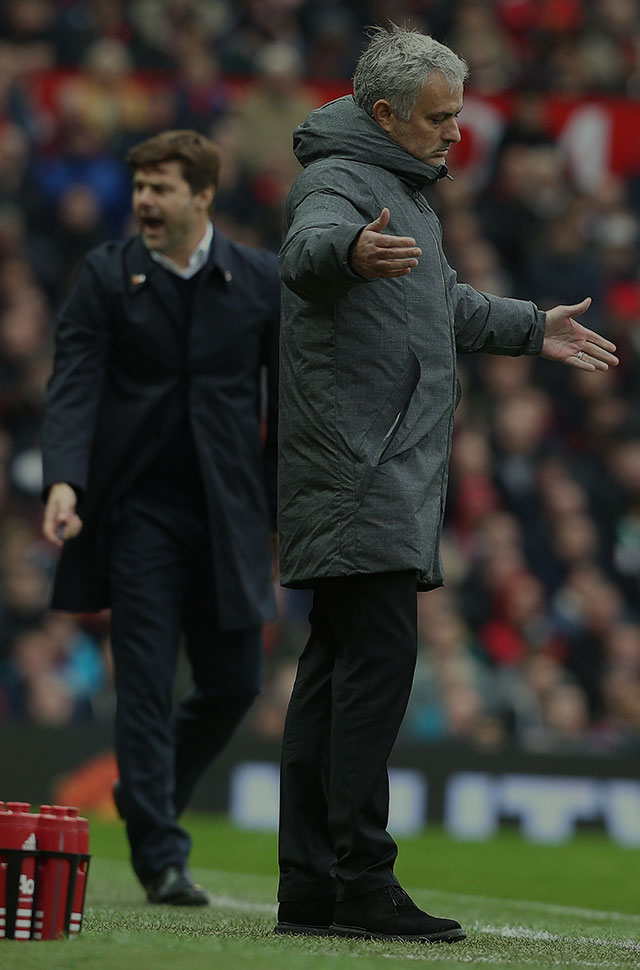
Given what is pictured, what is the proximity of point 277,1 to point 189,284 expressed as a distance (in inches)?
410

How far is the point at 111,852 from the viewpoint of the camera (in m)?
8.62

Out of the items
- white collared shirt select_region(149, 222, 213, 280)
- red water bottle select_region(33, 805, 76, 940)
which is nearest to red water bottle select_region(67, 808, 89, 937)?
red water bottle select_region(33, 805, 76, 940)

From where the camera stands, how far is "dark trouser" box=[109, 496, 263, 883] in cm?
576

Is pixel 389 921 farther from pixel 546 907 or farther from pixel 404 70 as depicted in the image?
pixel 546 907

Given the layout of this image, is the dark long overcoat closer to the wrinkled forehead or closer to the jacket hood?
the wrinkled forehead

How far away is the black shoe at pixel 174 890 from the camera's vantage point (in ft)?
18.4

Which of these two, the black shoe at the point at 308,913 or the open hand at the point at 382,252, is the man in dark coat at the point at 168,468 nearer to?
the black shoe at the point at 308,913

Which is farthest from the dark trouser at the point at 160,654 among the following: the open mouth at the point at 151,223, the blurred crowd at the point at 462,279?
the blurred crowd at the point at 462,279

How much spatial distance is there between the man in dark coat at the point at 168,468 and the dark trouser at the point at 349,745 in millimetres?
1254

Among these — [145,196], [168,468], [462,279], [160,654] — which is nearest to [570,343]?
[168,468]

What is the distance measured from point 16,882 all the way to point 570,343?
204cm

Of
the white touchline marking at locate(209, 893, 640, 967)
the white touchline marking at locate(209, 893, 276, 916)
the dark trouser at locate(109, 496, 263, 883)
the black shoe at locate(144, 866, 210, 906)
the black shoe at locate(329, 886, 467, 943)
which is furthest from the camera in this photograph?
the dark trouser at locate(109, 496, 263, 883)

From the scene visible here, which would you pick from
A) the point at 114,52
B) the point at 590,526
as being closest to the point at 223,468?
the point at 590,526

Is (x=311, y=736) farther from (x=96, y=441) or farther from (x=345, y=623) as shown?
(x=96, y=441)
